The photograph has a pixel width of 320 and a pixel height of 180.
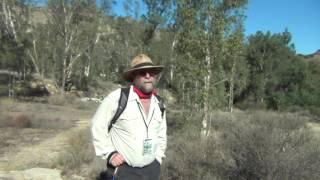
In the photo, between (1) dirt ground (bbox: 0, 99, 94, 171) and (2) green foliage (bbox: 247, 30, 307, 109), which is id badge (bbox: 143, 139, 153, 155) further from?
(2) green foliage (bbox: 247, 30, 307, 109)

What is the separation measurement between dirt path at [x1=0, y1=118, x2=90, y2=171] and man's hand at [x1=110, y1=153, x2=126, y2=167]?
7.88m

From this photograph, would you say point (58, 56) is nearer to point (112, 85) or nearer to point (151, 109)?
point (112, 85)

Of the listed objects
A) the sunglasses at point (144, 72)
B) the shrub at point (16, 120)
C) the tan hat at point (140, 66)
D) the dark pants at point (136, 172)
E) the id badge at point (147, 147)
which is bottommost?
the shrub at point (16, 120)

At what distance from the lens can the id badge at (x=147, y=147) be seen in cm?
434

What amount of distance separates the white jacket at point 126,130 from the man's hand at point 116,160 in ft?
0.16

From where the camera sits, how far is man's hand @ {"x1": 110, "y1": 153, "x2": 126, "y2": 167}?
4.22m

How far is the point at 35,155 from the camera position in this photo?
13.8m

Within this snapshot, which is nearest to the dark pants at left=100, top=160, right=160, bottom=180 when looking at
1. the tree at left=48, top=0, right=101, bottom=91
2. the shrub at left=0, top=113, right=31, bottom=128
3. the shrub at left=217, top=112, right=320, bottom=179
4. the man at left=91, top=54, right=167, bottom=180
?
the man at left=91, top=54, right=167, bottom=180

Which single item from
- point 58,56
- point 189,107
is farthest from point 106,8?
point 189,107

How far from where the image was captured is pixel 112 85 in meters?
56.2

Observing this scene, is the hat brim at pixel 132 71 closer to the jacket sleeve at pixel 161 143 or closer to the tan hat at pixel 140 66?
the tan hat at pixel 140 66

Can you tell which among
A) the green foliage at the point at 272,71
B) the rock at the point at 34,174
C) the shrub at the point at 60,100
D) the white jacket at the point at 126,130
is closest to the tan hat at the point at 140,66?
the white jacket at the point at 126,130

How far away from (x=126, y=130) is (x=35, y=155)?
10178mm

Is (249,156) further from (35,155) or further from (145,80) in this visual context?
(35,155)
